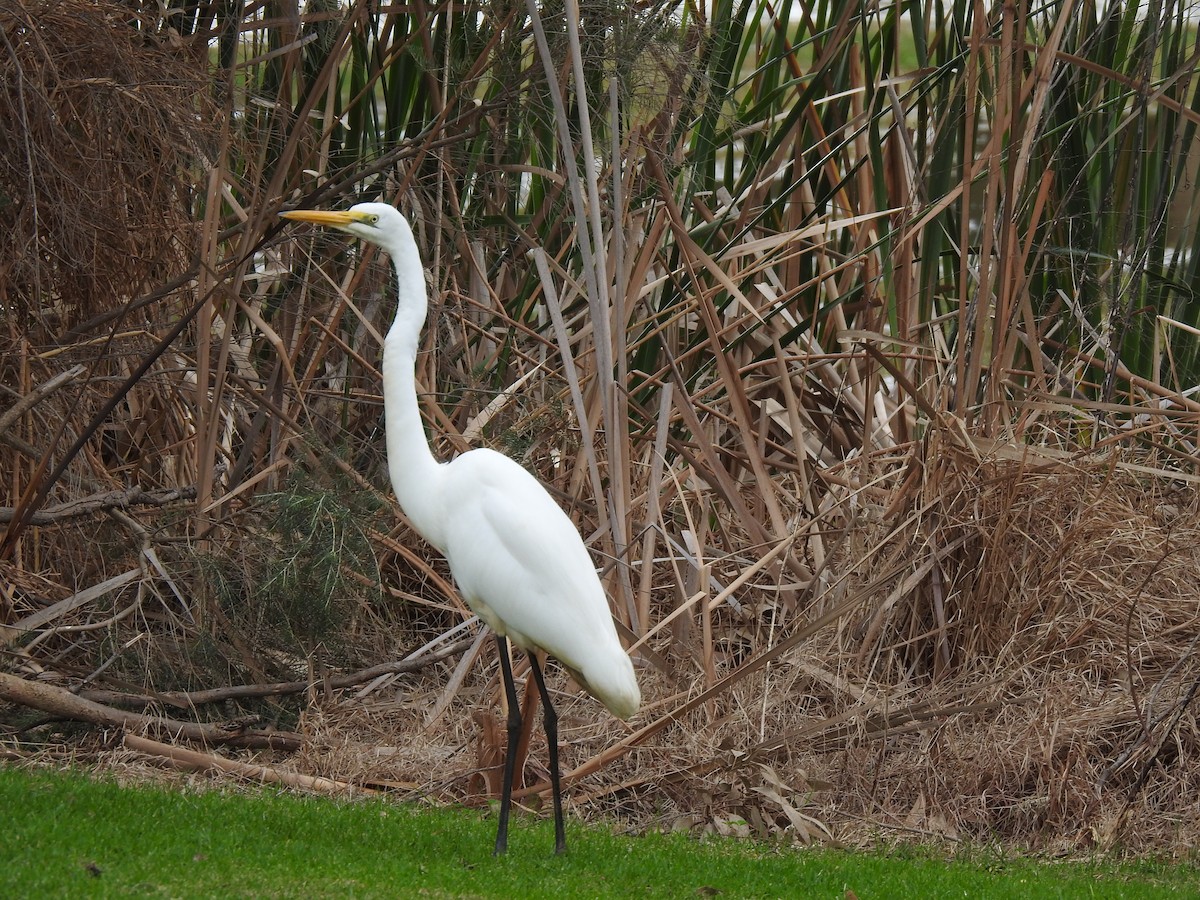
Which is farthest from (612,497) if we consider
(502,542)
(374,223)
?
(374,223)

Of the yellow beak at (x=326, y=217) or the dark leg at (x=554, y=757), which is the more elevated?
the yellow beak at (x=326, y=217)

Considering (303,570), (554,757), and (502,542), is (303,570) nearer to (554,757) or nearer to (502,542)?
(502,542)

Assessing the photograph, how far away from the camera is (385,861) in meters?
3.46

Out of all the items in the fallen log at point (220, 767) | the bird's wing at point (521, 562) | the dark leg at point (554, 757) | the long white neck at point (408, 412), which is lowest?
the fallen log at point (220, 767)

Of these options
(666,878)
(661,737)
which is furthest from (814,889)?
(661,737)

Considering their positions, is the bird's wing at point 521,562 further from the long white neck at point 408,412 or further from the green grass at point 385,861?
the green grass at point 385,861

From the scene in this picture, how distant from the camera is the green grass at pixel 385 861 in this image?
3.11 metres

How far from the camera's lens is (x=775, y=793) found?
464 cm

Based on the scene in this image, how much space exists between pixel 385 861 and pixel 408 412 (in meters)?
1.41

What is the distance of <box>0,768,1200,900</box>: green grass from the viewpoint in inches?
123

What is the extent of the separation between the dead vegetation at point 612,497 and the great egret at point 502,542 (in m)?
0.59

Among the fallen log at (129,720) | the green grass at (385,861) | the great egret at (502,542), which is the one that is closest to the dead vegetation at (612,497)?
the fallen log at (129,720)

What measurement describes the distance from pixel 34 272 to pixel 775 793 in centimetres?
318

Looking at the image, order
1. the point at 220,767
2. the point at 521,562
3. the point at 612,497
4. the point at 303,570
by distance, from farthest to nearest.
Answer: the point at 303,570 → the point at 612,497 → the point at 220,767 → the point at 521,562
